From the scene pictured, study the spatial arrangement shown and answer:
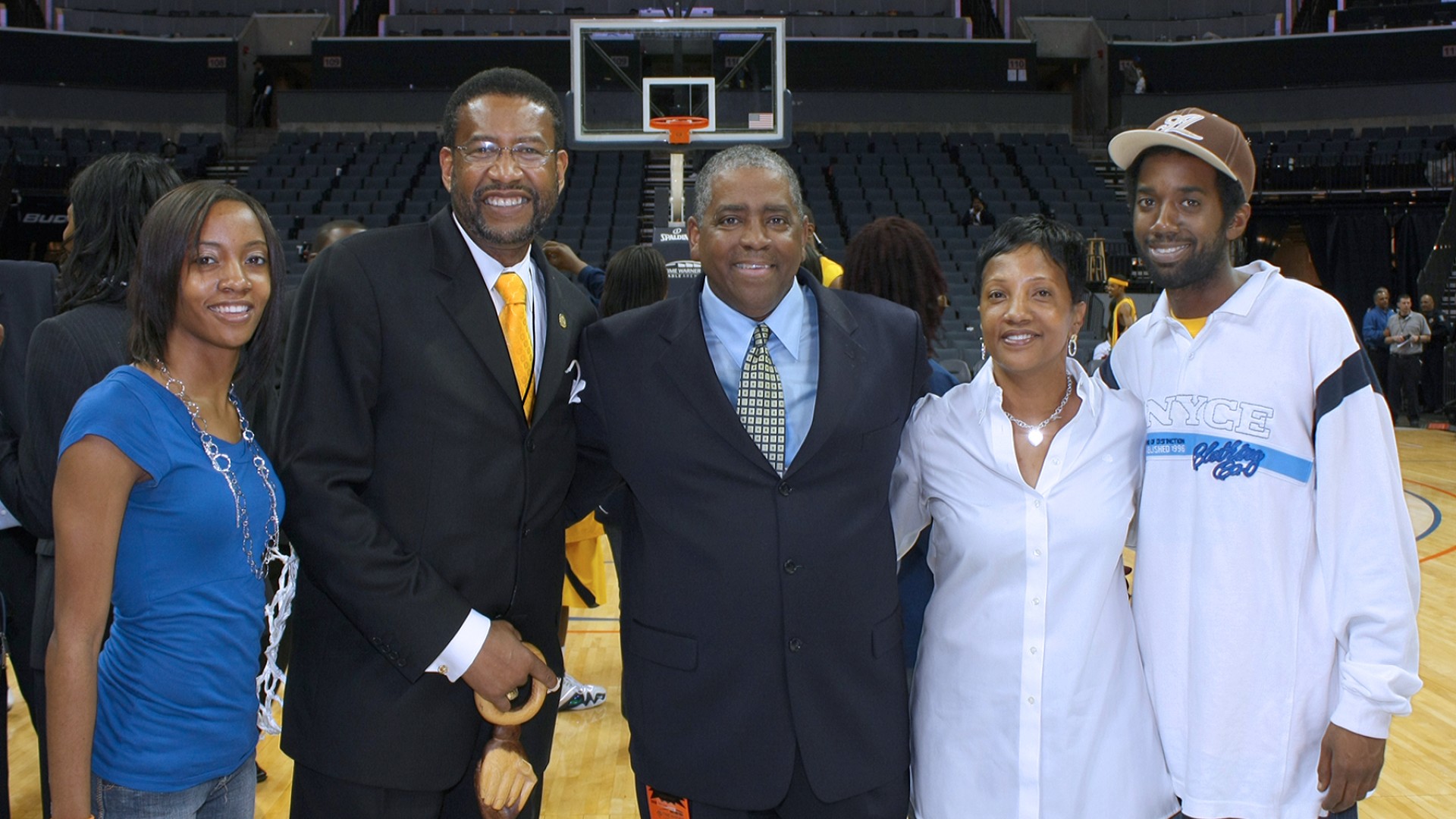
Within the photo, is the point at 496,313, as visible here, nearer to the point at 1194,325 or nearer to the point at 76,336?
the point at 76,336

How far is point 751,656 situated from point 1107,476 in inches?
27.0

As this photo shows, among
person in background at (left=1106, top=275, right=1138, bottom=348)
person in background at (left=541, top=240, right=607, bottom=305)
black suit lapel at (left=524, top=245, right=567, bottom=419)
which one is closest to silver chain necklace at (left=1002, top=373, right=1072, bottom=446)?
black suit lapel at (left=524, top=245, right=567, bottom=419)

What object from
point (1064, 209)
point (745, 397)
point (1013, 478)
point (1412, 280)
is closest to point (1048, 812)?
point (1013, 478)

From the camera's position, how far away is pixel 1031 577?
178 centimetres

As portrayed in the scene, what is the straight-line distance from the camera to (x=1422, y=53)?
53.4ft

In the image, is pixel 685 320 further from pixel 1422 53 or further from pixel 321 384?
pixel 1422 53

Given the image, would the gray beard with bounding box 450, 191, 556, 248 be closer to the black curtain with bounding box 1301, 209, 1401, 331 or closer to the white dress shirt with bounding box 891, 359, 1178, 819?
the white dress shirt with bounding box 891, 359, 1178, 819

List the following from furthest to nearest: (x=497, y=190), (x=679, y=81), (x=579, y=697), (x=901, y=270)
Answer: (x=679, y=81) < (x=579, y=697) < (x=901, y=270) < (x=497, y=190)

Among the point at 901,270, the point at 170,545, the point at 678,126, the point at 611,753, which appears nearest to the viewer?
the point at 170,545

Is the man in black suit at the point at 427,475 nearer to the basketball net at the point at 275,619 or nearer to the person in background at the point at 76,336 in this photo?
the basketball net at the point at 275,619

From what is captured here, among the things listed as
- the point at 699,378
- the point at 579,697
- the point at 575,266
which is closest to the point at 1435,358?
the point at 575,266

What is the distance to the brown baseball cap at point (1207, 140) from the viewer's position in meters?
1.90

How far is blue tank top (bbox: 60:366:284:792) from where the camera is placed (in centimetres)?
158

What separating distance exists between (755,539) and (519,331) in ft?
1.78
